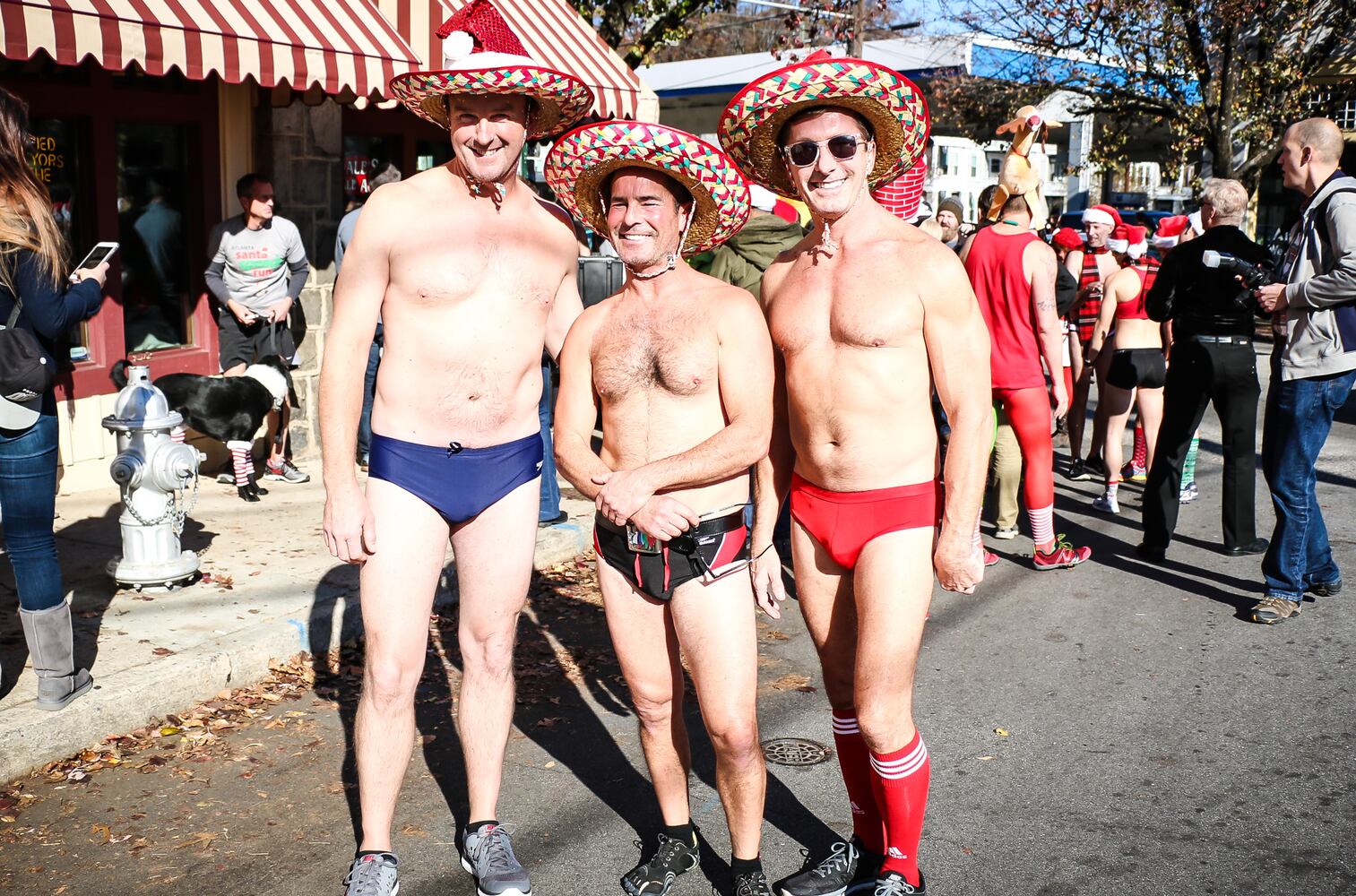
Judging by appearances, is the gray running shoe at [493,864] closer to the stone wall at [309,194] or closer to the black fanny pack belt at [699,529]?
the black fanny pack belt at [699,529]

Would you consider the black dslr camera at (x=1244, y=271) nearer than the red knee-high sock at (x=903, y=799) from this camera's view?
No

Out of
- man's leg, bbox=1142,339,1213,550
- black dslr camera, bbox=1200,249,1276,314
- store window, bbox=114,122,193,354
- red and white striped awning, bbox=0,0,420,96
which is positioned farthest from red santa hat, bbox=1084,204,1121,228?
store window, bbox=114,122,193,354

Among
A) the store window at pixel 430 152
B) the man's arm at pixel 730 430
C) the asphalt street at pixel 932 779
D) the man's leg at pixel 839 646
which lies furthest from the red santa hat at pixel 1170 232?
the man's arm at pixel 730 430

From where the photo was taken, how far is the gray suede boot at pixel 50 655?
4445mm

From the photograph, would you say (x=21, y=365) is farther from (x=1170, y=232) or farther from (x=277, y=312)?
(x=1170, y=232)

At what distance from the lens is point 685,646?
3.47m

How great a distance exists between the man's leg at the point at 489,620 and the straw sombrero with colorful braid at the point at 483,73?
1.11m

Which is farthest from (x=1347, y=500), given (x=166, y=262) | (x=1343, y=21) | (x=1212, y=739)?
(x=1343, y=21)

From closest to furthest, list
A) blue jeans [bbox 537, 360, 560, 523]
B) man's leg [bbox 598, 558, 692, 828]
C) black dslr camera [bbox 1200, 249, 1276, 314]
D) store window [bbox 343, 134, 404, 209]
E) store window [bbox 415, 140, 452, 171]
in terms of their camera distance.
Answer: man's leg [bbox 598, 558, 692, 828] < black dslr camera [bbox 1200, 249, 1276, 314] < blue jeans [bbox 537, 360, 560, 523] < store window [bbox 343, 134, 404, 209] < store window [bbox 415, 140, 452, 171]

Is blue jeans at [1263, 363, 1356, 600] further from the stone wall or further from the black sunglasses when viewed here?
the stone wall

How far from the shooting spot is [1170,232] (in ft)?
30.9

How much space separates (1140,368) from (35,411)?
637cm

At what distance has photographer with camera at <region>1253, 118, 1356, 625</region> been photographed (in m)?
5.86

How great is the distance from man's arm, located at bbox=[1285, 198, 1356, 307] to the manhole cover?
3.24 metres
